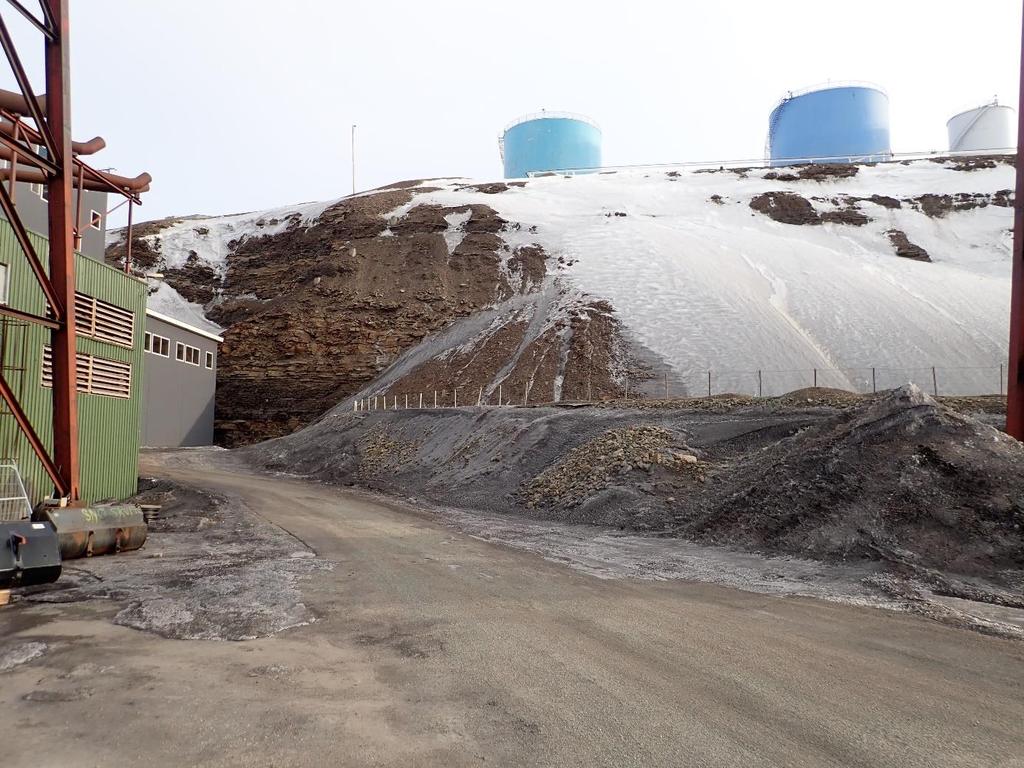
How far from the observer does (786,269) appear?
45094 mm

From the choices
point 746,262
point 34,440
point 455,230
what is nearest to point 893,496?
point 34,440

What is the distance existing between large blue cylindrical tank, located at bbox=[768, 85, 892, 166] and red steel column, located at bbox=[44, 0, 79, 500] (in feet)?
237

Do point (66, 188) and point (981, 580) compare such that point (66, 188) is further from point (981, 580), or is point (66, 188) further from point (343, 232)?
point (343, 232)

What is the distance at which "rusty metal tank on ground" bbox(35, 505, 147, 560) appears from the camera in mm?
9492

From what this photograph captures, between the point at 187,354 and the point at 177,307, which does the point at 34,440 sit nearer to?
the point at 187,354

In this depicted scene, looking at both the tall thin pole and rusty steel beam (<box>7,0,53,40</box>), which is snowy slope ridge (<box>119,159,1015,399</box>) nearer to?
the tall thin pole

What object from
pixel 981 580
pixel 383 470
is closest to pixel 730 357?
pixel 383 470

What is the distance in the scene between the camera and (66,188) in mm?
10469

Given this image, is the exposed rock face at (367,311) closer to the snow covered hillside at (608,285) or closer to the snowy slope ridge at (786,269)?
the snow covered hillside at (608,285)

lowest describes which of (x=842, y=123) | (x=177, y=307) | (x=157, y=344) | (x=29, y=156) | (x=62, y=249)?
(x=62, y=249)

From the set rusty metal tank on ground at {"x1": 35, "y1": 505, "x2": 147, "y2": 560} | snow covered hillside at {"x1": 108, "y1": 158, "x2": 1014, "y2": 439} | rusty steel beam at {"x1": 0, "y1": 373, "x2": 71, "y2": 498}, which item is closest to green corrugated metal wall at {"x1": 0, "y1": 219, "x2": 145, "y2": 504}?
rusty steel beam at {"x1": 0, "y1": 373, "x2": 71, "y2": 498}

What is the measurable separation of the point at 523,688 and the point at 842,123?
82314mm

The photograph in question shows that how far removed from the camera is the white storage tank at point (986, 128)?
2894 inches

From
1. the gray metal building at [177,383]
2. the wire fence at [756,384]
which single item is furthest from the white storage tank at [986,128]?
the gray metal building at [177,383]
